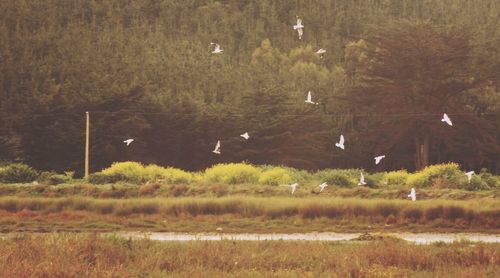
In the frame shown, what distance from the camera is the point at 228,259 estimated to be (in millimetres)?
13328

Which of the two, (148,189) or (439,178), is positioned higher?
(439,178)

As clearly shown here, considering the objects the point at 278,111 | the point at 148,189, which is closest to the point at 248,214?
the point at 148,189

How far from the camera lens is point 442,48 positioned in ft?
179

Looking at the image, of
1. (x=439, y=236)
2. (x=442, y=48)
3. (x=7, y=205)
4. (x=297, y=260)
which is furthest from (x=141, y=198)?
(x=442, y=48)

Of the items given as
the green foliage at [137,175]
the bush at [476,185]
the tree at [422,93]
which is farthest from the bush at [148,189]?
the tree at [422,93]

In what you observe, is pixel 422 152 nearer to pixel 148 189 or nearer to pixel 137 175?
pixel 137 175

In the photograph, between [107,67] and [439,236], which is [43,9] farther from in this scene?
[439,236]

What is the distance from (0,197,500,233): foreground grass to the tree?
24359mm

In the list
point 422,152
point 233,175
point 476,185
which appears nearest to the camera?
point 476,185

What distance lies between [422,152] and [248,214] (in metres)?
28.4

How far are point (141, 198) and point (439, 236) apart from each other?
522 inches

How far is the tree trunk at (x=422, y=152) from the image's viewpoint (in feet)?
164

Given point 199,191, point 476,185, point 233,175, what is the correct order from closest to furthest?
point 476,185, point 199,191, point 233,175

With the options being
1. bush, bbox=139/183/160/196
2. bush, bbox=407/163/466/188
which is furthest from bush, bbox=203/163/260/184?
bush, bbox=407/163/466/188
